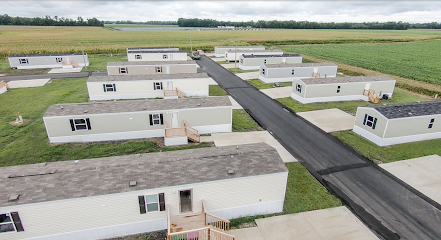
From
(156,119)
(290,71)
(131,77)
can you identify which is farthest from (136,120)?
(290,71)

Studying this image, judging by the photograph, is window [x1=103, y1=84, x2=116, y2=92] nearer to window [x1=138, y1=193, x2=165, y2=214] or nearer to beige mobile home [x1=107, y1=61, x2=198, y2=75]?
beige mobile home [x1=107, y1=61, x2=198, y2=75]

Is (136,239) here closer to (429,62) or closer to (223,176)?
(223,176)

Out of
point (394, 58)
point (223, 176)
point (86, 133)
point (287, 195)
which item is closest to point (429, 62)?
point (394, 58)

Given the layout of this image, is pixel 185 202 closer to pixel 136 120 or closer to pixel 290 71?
pixel 136 120

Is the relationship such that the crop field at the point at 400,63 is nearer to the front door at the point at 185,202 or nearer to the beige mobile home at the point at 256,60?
the beige mobile home at the point at 256,60

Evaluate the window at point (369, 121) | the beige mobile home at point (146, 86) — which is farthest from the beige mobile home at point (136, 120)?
the window at point (369, 121)

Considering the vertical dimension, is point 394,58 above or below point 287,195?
above

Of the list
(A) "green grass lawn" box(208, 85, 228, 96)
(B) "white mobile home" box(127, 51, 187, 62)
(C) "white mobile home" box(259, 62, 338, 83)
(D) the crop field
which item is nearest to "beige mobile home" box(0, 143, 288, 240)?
(A) "green grass lawn" box(208, 85, 228, 96)
